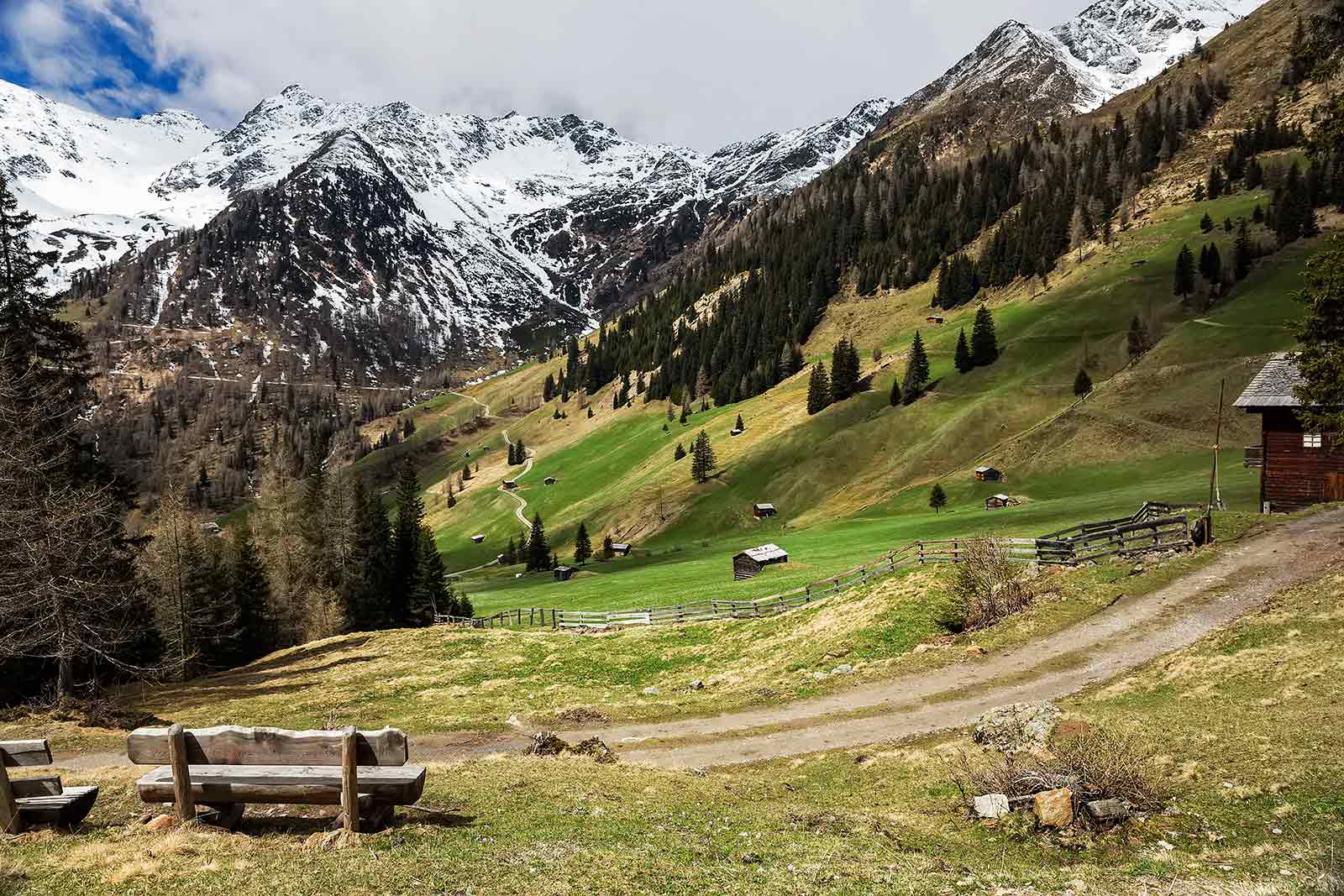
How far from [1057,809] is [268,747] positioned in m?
12.9

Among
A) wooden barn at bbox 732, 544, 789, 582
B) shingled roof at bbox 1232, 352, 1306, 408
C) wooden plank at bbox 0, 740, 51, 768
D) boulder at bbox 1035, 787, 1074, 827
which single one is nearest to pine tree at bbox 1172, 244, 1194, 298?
shingled roof at bbox 1232, 352, 1306, 408

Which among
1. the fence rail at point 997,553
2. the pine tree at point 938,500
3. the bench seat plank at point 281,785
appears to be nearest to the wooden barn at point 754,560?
the fence rail at point 997,553

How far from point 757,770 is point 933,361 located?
122m

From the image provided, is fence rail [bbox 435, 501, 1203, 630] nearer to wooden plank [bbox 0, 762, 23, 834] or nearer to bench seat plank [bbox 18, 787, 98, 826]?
bench seat plank [bbox 18, 787, 98, 826]

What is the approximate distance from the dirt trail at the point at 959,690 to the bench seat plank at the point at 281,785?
10.4 m

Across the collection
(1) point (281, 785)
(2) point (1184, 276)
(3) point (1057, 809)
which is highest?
(2) point (1184, 276)

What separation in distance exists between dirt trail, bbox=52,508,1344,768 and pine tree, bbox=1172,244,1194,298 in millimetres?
107205

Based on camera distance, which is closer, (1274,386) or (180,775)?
(180,775)

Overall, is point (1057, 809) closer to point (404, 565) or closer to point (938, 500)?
point (404, 565)

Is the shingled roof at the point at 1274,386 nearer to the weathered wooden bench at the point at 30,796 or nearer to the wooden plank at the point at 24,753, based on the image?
the weathered wooden bench at the point at 30,796

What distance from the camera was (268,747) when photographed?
435 inches

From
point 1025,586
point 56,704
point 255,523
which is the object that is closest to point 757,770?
point 1025,586

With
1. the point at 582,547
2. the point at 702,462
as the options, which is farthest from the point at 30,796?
the point at 702,462

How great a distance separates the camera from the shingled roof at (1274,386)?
127 feet
